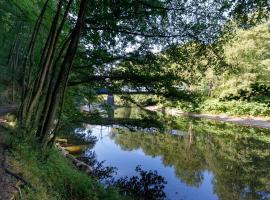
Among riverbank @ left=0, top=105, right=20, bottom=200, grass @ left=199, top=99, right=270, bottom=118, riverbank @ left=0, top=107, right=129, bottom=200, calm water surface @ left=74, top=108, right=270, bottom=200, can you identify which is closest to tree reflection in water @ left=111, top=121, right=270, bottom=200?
calm water surface @ left=74, top=108, right=270, bottom=200

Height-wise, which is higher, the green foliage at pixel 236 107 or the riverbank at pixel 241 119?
the green foliage at pixel 236 107

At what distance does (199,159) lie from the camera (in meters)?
15.0

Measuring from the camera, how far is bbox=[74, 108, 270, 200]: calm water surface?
11.0 m

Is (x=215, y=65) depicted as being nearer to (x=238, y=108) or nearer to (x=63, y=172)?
(x=63, y=172)

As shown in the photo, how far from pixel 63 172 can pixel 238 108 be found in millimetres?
26670

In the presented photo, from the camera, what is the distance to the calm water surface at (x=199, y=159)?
36.2 ft

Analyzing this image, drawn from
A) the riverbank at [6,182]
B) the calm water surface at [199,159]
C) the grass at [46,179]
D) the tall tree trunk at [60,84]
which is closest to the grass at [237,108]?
the calm water surface at [199,159]

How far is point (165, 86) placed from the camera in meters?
8.73

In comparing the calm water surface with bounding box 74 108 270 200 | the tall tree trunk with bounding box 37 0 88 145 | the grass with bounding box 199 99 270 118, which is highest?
the grass with bounding box 199 99 270 118

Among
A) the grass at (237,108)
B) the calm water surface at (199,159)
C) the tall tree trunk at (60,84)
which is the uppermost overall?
the grass at (237,108)

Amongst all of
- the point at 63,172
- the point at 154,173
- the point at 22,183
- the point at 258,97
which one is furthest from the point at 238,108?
the point at 22,183

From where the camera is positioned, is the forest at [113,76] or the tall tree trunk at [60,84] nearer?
the forest at [113,76]

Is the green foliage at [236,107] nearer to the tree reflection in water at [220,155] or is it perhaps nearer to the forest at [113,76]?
the tree reflection in water at [220,155]

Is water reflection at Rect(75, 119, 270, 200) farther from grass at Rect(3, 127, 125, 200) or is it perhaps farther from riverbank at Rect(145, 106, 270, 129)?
riverbank at Rect(145, 106, 270, 129)
